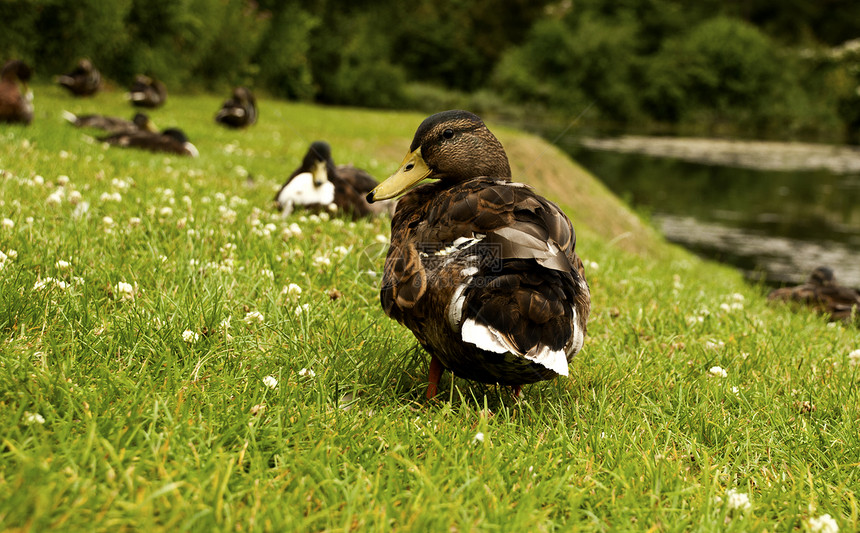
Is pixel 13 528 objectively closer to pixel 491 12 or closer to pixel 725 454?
pixel 725 454

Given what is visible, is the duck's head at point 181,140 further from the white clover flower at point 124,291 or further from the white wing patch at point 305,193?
the white clover flower at point 124,291

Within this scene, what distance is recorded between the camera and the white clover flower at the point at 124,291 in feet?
10.0

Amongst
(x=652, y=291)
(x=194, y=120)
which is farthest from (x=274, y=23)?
(x=652, y=291)

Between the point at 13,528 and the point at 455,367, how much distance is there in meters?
1.49

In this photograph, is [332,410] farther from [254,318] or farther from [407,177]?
[407,177]

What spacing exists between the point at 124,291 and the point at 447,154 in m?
1.67

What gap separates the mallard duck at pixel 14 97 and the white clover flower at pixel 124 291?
23.9 ft

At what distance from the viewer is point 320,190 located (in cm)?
604

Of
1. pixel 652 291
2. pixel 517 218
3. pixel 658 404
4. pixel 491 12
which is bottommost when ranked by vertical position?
pixel 491 12

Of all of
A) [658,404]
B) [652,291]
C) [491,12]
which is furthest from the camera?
[491,12]

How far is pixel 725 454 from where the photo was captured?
2.54 m

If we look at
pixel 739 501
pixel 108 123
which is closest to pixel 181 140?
pixel 108 123

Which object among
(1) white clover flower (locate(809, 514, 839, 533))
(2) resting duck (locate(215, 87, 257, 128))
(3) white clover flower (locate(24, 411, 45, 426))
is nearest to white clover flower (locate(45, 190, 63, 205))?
(3) white clover flower (locate(24, 411, 45, 426))

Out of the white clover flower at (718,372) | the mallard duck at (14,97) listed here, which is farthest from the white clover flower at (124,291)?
the mallard duck at (14,97)
